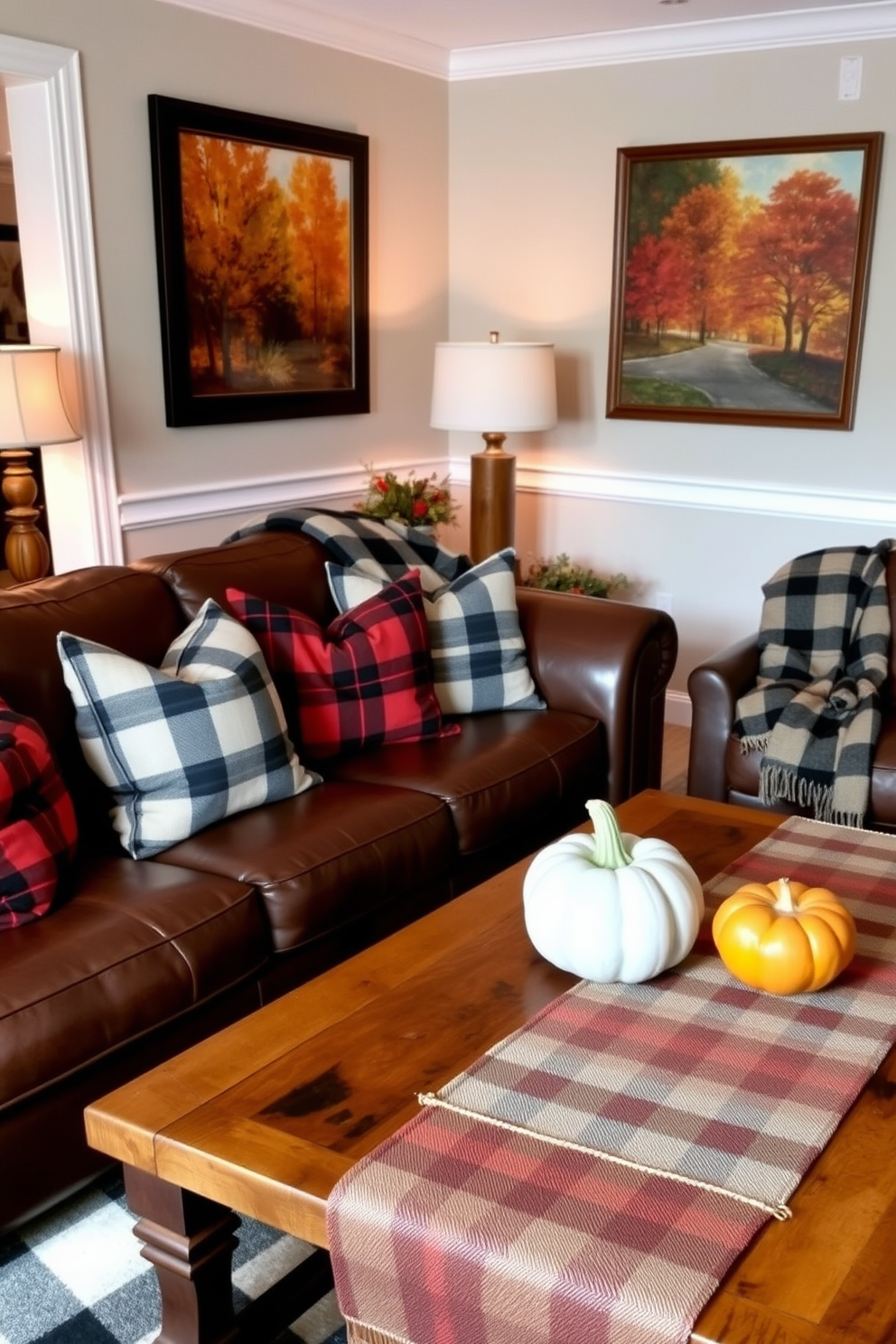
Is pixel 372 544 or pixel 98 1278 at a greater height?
pixel 372 544

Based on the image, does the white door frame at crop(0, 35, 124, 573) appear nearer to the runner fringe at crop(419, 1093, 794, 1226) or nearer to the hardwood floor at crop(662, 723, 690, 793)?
the hardwood floor at crop(662, 723, 690, 793)

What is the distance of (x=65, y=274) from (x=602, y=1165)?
2872mm

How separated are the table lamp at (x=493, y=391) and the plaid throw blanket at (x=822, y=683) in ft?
3.86

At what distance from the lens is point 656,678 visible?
3.16 meters

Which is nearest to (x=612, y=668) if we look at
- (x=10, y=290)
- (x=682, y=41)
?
(x=682, y=41)

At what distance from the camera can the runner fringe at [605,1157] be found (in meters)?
1.18

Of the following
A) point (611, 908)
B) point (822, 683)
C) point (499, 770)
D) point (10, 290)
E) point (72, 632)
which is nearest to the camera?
point (611, 908)

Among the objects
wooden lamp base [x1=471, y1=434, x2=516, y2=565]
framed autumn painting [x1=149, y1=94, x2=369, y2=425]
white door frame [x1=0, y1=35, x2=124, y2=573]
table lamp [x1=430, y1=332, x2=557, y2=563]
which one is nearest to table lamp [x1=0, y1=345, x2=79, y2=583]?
white door frame [x1=0, y1=35, x2=124, y2=573]

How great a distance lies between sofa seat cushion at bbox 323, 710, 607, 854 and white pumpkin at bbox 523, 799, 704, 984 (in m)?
0.90

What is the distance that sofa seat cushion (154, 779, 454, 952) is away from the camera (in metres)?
2.17

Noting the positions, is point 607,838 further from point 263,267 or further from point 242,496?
point 263,267

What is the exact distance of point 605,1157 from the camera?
49.2 inches

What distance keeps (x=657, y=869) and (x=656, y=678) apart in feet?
5.14

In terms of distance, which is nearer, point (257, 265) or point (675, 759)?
point (257, 265)
